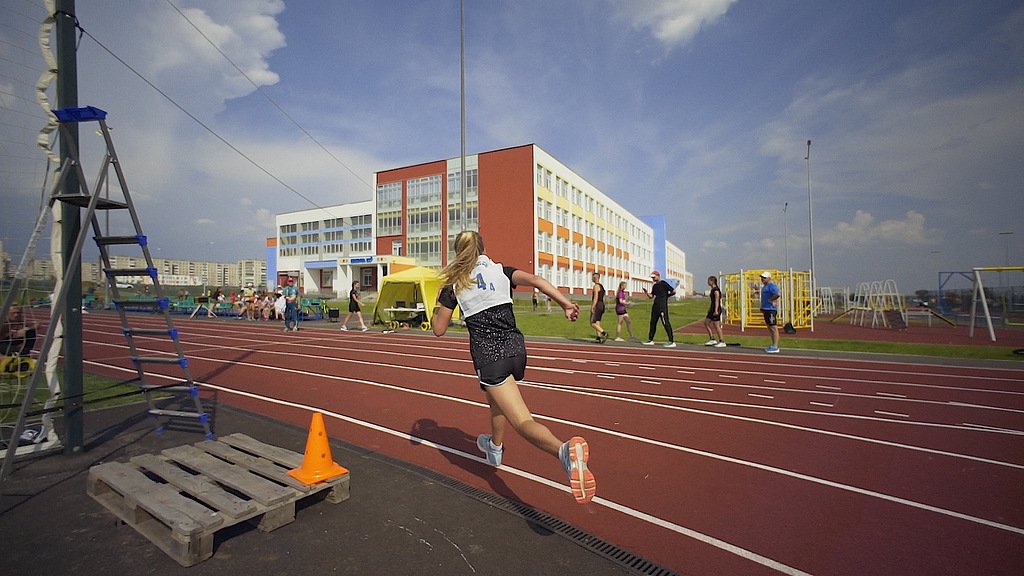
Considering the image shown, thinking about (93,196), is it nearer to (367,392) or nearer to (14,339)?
(14,339)

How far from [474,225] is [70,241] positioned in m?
53.0

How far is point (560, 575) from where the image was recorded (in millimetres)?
2648

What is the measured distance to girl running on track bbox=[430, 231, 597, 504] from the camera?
3.31 metres

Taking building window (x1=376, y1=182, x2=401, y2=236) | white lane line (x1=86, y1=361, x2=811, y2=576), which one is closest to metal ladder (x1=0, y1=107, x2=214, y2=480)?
white lane line (x1=86, y1=361, x2=811, y2=576)

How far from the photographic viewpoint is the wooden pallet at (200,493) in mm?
2789

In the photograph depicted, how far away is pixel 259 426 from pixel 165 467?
1.92 metres

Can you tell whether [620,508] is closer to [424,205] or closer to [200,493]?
[200,493]

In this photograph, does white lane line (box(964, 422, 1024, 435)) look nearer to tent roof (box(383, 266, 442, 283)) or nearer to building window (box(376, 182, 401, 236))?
tent roof (box(383, 266, 442, 283))

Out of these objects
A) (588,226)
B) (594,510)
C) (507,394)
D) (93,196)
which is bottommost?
(594,510)

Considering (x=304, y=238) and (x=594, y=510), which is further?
(x=304, y=238)

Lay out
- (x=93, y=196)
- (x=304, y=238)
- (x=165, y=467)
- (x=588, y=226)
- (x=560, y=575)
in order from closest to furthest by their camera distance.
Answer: (x=560, y=575)
(x=165, y=467)
(x=93, y=196)
(x=588, y=226)
(x=304, y=238)

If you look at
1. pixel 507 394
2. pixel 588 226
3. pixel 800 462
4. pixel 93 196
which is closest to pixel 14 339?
pixel 93 196

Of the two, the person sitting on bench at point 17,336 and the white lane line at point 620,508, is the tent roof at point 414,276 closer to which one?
the white lane line at point 620,508

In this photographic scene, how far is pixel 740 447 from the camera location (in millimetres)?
5020
